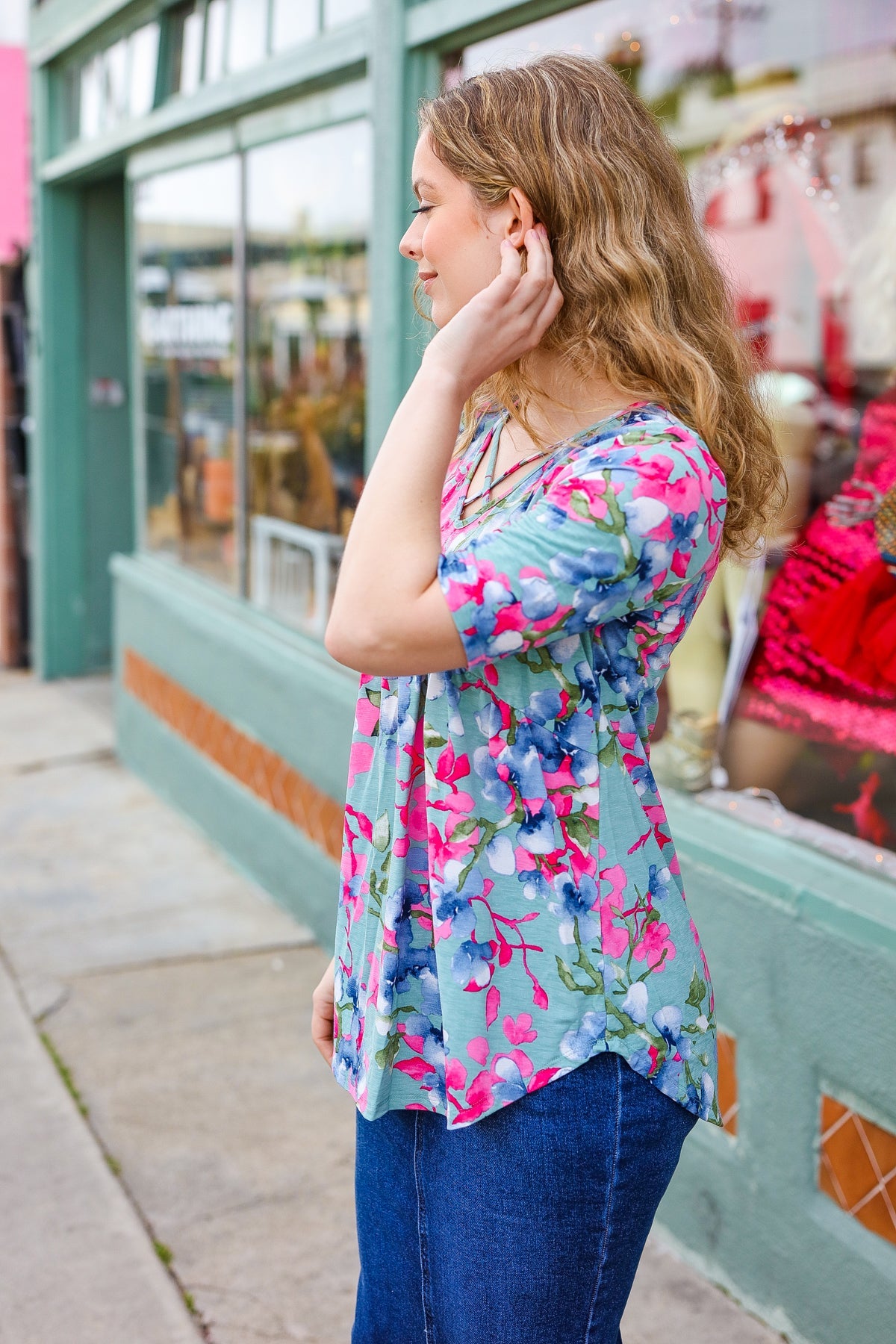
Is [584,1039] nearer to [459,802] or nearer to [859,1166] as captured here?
[459,802]

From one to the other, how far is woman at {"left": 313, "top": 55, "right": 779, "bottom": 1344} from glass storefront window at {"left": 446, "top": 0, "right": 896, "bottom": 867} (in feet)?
4.56

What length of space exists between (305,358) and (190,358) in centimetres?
118

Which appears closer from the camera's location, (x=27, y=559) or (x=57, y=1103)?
(x=57, y=1103)

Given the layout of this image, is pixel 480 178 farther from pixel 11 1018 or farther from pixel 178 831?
pixel 178 831

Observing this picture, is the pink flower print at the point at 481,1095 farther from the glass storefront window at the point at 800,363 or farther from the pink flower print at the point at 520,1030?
the glass storefront window at the point at 800,363

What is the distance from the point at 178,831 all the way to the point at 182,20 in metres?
3.23

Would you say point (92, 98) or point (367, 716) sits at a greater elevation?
point (92, 98)

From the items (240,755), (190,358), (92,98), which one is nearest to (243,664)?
(240,755)

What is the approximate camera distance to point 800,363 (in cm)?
370

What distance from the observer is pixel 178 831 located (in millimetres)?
5652

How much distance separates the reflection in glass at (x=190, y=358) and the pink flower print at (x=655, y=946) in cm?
430

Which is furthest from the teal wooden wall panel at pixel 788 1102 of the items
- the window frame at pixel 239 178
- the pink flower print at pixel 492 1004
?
the window frame at pixel 239 178

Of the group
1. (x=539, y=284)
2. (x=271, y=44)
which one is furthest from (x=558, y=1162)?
(x=271, y=44)

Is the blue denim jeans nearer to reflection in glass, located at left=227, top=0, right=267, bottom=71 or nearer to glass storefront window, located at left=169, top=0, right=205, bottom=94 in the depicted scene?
reflection in glass, located at left=227, top=0, right=267, bottom=71
